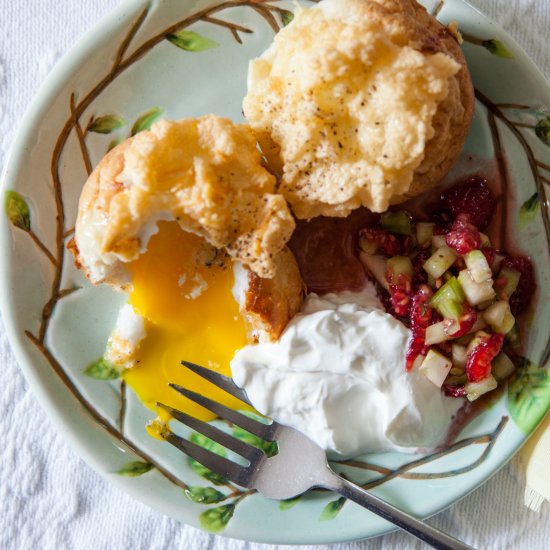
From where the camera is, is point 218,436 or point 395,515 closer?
point 395,515

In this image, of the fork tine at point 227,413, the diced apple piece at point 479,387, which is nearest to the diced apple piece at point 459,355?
the diced apple piece at point 479,387

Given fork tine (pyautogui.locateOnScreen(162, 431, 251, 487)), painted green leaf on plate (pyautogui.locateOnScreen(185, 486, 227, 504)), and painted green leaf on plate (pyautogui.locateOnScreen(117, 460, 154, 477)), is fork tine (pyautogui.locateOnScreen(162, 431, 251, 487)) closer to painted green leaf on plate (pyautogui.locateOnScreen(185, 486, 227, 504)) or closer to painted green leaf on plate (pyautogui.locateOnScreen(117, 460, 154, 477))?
painted green leaf on plate (pyautogui.locateOnScreen(185, 486, 227, 504))

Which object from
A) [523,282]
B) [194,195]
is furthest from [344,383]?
[194,195]

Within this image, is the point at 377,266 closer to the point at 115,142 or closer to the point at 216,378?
the point at 216,378

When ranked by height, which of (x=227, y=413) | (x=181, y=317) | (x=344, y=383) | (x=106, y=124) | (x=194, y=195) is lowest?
(x=227, y=413)

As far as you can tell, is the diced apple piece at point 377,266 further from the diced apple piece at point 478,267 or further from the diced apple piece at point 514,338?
the diced apple piece at point 514,338
